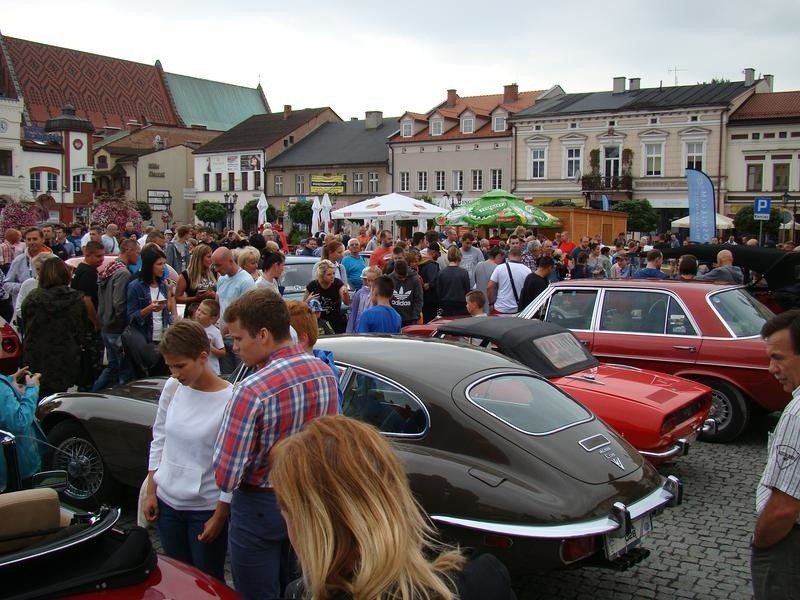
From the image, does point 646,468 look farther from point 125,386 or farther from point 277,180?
point 277,180

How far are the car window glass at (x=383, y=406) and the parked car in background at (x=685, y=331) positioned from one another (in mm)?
3905

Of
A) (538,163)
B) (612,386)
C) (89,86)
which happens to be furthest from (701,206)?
(89,86)

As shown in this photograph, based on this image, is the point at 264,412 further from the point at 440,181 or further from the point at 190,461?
the point at 440,181

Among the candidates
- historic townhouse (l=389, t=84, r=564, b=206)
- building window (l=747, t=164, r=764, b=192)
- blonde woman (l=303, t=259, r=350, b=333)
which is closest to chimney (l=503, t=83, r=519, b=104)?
historic townhouse (l=389, t=84, r=564, b=206)

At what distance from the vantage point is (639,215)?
45.2m

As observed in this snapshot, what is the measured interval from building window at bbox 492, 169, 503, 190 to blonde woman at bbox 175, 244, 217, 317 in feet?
161

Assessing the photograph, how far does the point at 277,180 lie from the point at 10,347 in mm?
62044

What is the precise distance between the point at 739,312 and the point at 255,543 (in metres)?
6.78

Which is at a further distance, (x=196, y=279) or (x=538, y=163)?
(x=538, y=163)

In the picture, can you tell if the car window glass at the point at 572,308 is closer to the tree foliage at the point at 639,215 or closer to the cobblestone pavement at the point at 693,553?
the cobblestone pavement at the point at 693,553

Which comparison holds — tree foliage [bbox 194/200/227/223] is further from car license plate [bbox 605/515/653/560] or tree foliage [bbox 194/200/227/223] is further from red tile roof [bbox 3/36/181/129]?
car license plate [bbox 605/515/653/560]

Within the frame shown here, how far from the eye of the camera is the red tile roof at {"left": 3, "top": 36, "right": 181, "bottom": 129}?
262 feet

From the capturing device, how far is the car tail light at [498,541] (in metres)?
4.01

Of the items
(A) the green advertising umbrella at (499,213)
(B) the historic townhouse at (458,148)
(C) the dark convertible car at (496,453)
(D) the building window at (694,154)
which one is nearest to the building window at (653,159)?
(D) the building window at (694,154)
